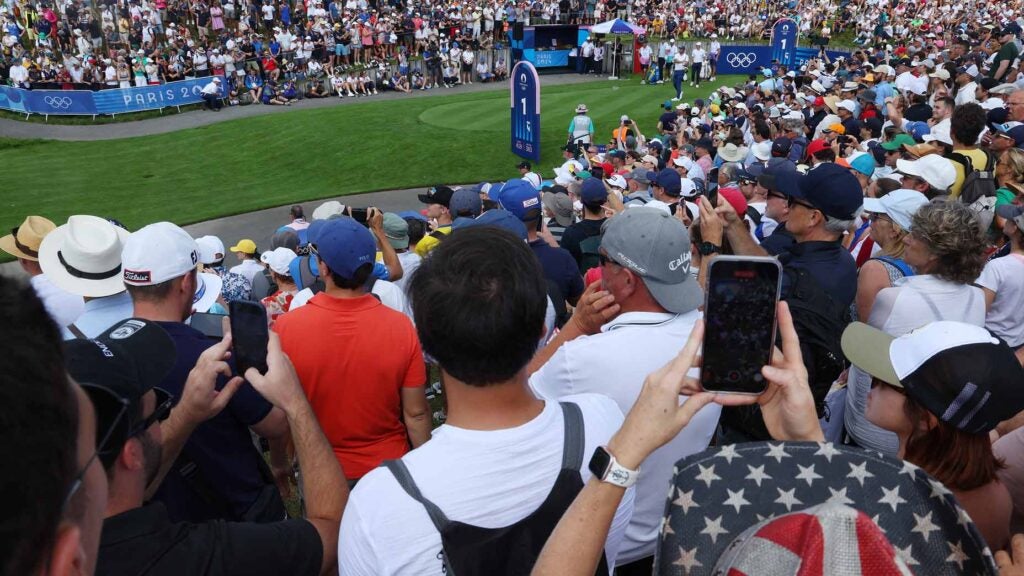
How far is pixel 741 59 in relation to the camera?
3209 centimetres

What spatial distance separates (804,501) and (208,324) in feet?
9.13

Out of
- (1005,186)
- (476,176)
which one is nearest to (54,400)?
(1005,186)

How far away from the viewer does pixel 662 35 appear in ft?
120

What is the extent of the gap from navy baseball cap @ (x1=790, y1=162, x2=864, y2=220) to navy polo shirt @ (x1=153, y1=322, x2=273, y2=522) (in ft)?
11.1

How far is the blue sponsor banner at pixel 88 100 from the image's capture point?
82.0 feet

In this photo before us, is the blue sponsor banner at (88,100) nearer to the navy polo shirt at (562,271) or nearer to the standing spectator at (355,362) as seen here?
the navy polo shirt at (562,271)

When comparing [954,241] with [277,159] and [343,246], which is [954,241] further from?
[277,159]

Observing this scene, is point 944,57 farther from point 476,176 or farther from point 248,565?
point 248,565

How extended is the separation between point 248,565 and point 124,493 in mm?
371

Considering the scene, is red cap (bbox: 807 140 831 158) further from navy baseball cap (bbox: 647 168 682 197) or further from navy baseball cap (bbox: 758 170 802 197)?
navy baseball cap (bbox: 758 170 802 197)

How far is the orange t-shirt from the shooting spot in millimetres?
3385

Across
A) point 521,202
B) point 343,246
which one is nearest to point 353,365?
point 343,246

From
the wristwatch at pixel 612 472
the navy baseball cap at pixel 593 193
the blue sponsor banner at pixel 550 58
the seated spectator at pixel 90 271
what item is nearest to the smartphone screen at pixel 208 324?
the seated spectator at pixel 90 271

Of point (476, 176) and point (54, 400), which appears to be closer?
point (54, 400)
